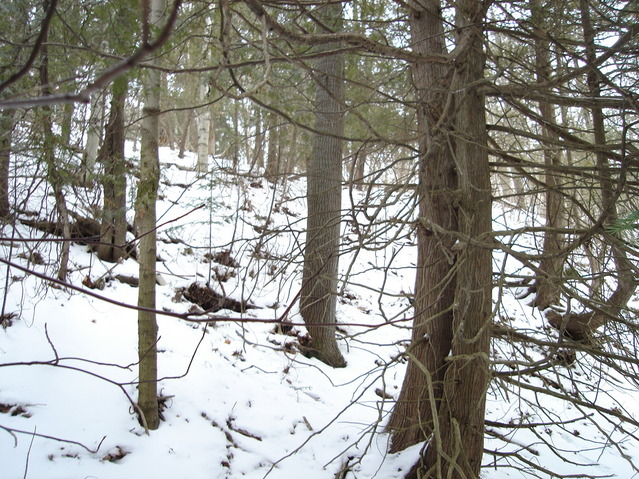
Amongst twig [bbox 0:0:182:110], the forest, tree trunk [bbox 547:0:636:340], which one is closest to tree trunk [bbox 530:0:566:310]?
the forest

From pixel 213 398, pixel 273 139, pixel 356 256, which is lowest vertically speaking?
pixel 213 398

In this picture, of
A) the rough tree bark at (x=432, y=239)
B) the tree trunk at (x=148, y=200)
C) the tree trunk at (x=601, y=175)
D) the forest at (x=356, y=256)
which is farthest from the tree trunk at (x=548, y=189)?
the tree trunk at (x=148, y=200)

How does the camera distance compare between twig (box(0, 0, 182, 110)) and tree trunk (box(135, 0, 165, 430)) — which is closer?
twig (box(0, 0, 182, 110))

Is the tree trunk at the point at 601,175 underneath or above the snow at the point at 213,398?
above

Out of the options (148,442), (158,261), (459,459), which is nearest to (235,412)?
(148,442)

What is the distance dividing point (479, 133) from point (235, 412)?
3268 mm

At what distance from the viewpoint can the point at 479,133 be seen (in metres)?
2.93

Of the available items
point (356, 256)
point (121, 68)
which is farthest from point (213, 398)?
point (121, 68)

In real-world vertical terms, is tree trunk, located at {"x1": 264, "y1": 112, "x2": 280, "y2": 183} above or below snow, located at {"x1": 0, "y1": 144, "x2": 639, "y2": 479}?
above

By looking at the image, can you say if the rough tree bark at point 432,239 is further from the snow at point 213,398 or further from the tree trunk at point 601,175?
the tree trunk at point 601,175

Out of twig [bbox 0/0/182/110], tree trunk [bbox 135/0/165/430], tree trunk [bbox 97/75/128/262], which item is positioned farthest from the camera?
tree trunk [bbox 97/75/128/262]

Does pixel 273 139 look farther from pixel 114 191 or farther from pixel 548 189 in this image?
pixel 548 189

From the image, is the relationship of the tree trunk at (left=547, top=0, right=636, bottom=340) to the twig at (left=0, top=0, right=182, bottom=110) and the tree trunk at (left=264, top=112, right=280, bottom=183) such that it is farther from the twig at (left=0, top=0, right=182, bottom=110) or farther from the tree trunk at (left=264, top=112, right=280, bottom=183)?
the twig at (left=0, top=0, right=182, bottom=110)

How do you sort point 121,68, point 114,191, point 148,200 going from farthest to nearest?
1. point 114,191
2. point 148,200
3. point 121,68
